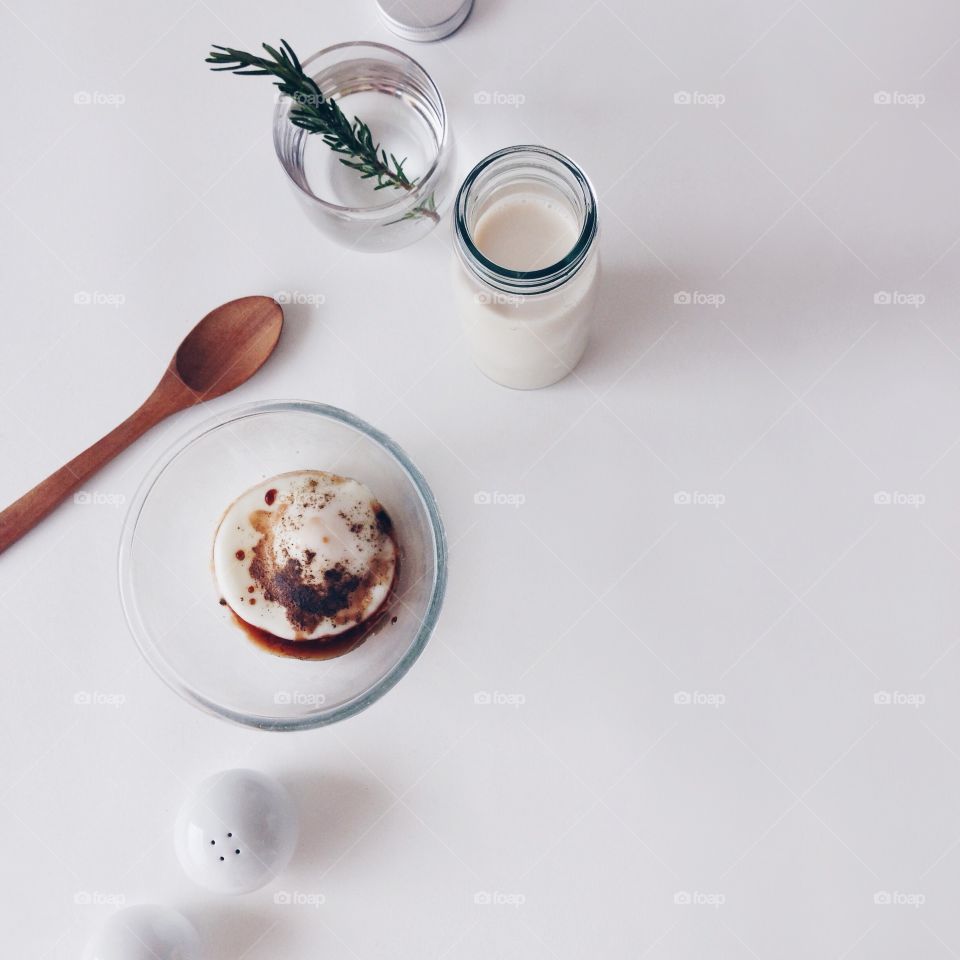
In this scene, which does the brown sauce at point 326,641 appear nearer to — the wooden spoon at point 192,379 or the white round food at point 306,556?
the white round food at point 306,556

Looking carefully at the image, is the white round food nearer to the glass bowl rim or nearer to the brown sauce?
the brown sauce

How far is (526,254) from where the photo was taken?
0.77 metres

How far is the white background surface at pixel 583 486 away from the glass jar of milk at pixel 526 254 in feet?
0.41

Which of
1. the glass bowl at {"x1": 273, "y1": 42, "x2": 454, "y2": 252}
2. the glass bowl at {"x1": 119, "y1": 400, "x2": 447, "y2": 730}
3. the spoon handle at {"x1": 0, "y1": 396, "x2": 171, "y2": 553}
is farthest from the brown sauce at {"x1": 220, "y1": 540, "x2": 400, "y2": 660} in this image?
the glass bowl at {"x1": 273, "y1": 42, "x2": 454, "y2": 252}

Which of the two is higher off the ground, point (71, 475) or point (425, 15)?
point (425, 15)

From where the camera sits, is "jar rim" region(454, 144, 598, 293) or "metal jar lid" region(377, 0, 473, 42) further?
"metal jar lid" region(377, 0, 473, 42)

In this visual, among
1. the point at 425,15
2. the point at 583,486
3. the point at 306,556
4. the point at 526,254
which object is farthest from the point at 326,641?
the point at 425,15

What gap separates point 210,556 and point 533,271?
412 millimetres

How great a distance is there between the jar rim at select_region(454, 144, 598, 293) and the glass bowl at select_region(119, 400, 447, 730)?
0.62ft

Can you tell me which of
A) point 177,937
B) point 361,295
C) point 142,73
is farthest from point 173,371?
point 177,937

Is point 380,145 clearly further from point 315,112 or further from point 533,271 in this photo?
point 533,271

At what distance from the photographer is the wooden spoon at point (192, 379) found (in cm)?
89

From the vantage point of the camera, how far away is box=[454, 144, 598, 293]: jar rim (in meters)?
0.69

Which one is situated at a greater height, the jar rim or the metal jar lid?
the metal jar lid
